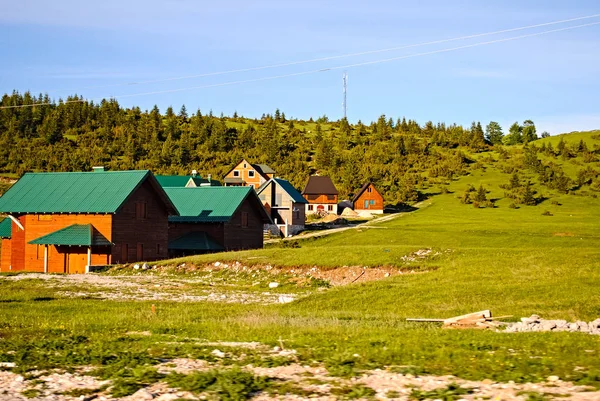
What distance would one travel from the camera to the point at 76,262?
167 feet

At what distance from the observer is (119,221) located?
5031cm

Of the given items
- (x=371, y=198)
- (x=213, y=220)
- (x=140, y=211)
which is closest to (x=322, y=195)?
(x=371, y=198)

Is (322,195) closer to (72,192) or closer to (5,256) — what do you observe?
(5,256)

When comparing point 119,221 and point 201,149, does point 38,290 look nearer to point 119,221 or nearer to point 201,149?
point 119,221

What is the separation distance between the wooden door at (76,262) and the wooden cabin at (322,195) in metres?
68.0

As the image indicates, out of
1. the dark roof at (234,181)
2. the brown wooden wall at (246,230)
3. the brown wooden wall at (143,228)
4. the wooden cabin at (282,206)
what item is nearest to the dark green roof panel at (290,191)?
the wooden cabin at (282,206)

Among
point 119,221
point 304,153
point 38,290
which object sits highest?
point 304,153

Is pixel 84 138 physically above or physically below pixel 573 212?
above

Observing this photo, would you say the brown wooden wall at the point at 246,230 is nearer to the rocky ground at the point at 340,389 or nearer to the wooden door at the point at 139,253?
the wooden door at the point at 139,253

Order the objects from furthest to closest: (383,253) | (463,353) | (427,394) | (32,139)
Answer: (32,139), (383,253), (463,353), (427,394)

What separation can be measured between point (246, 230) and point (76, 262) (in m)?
16.5

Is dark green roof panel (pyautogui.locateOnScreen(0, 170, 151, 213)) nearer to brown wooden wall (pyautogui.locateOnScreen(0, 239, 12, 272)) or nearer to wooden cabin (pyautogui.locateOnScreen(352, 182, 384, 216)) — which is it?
brown wooden wall (pyautogui.locateOnScreen(0, 239, 12, 272))

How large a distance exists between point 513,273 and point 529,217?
65450 millimetres

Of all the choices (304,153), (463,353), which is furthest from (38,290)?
(304,153)
